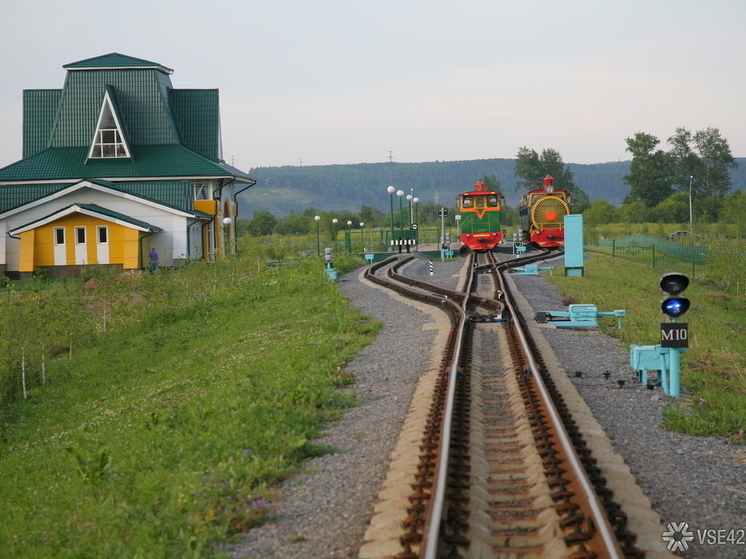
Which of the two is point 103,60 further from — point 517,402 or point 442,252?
point 517,402

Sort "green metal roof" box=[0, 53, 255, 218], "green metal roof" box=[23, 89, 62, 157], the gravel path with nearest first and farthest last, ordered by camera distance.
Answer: the gravel path → "green metal roof" box=[0, 53, 255, 218] → "green metal roof" box=[23, 89, 62, 157]

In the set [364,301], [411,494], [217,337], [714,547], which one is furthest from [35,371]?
[714,547]

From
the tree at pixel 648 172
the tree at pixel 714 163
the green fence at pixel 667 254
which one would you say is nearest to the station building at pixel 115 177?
the green fence at pixel 667 254

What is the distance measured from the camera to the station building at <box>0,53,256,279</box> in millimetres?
37469

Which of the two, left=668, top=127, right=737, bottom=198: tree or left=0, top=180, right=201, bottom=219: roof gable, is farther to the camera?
left=668, top=127, right=737, bottom=198: tree

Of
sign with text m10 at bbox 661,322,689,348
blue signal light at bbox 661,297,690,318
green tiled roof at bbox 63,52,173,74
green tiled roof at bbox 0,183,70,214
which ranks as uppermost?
green tiled roof at bbox 63,52,173,74

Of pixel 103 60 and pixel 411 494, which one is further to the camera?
pixel 103 60

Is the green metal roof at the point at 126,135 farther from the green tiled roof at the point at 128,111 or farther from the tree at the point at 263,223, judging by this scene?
the tree at the point at 263,223

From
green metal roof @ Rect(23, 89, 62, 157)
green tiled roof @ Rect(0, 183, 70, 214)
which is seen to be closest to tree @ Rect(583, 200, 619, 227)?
green metal roof @ Rect(23, 89, 62, 157)

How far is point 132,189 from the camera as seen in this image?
43.2 meters

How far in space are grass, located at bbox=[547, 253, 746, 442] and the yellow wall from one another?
65.9ft

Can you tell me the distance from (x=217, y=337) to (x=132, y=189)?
26.7 meters

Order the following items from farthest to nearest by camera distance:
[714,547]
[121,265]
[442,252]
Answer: [442,252] → [121,265] → [714,547]

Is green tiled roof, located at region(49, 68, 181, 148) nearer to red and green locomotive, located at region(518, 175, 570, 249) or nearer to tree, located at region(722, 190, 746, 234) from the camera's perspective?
red and green locomotive, located at region(518, 175, 570, 249)
